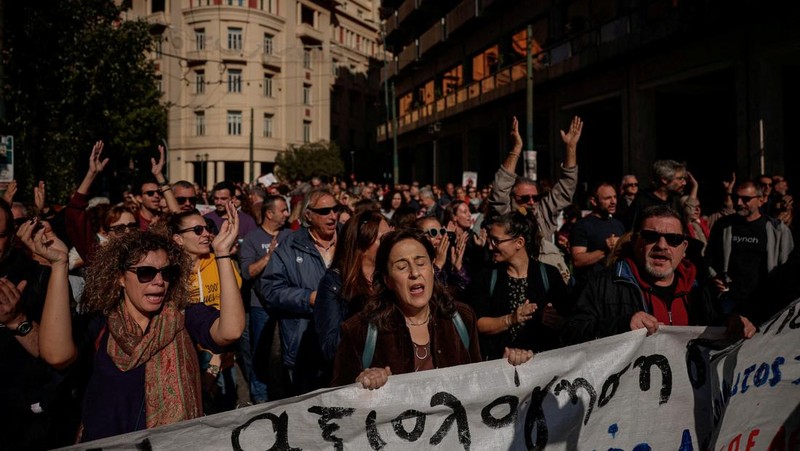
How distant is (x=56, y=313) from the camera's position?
2906 millimetres

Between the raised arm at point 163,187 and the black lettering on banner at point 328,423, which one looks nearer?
the black lettering on banner at point 328,423

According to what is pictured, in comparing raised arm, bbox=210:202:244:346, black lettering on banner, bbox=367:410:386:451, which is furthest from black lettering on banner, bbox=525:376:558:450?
raised arm, bbox=210:202:244:346

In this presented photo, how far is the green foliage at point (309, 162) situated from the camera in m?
48.2

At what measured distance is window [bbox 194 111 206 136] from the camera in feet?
171

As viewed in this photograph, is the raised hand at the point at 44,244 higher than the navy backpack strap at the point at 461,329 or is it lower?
higher

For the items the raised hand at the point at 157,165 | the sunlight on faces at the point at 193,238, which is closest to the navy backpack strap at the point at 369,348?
the sunlight on faces at the point at 193,238

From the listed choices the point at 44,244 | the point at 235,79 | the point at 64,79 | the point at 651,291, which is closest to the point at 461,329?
the point at 651,291

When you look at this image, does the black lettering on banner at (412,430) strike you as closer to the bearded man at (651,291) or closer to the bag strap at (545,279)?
the bearded man at (651,291)

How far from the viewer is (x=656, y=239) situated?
12.2 ft

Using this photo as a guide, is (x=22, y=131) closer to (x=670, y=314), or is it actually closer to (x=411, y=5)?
(x=670, y=314)

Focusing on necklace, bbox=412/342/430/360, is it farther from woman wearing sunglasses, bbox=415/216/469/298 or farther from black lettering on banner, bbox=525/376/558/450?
woman wearing sunglasses, bbox=415/216/469/298

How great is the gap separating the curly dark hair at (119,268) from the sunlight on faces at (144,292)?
29 mm

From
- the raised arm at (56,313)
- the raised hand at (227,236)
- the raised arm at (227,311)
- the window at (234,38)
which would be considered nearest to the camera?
the raised arm at (56,313)

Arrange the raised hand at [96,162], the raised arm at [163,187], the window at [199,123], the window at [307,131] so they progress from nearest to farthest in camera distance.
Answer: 1. the raised hand at [96,162]
2. the raised arm at [163,187]
3. the window at [199,123]
4. the window at [307,131]
